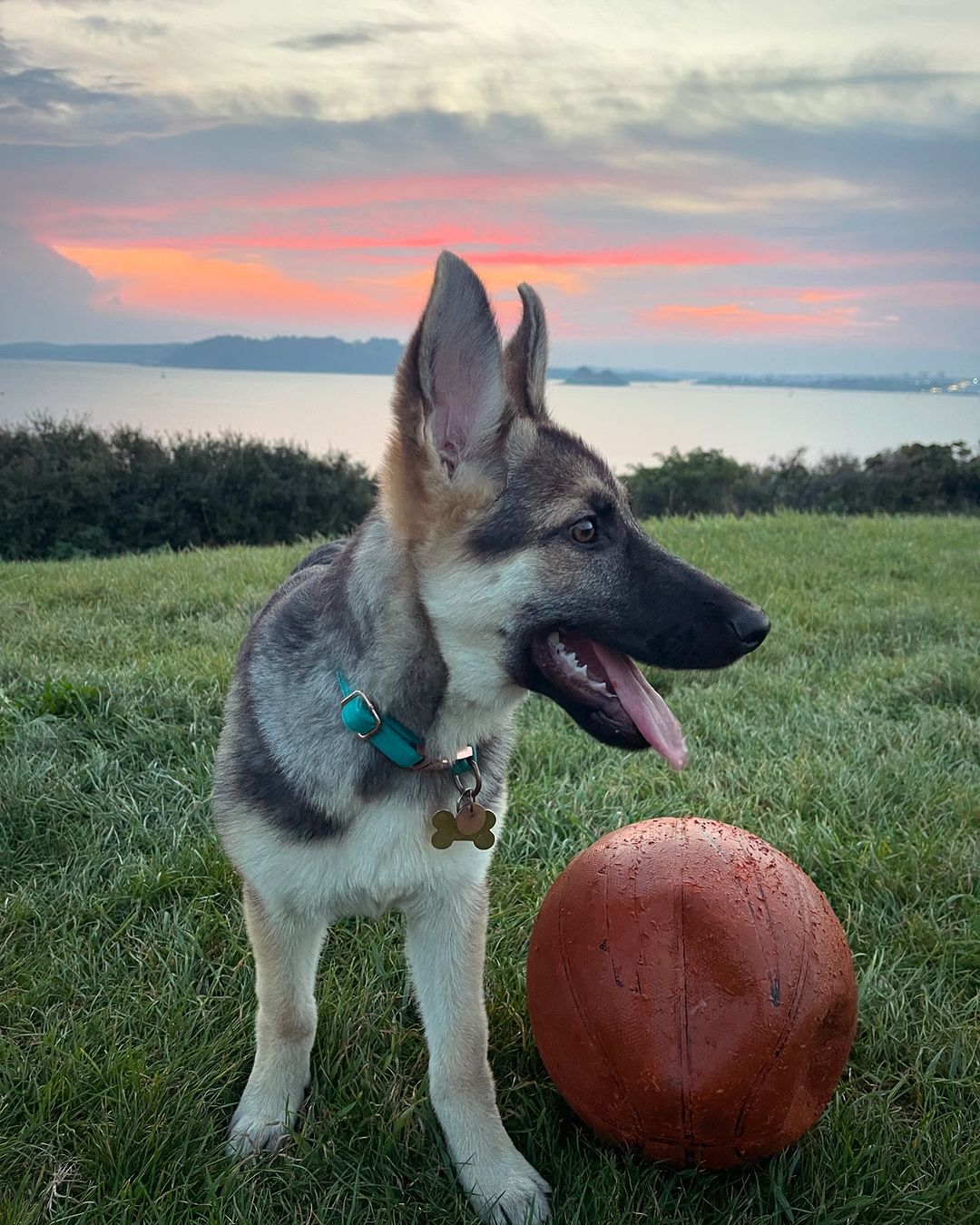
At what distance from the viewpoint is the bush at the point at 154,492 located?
1590 centimetres

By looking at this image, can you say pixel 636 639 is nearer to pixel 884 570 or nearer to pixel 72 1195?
pixel 72 1195

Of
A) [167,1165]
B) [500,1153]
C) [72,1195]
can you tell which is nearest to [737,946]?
[500,1153]

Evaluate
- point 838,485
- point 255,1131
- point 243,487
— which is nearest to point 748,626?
point 255,1131

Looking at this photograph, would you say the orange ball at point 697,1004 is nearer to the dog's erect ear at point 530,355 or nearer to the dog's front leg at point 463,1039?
the dog's front leg at point 463,1039

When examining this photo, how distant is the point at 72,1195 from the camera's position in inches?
101

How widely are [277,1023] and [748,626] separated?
176cm

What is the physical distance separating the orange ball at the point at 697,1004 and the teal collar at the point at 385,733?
608mm

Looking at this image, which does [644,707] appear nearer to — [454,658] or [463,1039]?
[454,658]

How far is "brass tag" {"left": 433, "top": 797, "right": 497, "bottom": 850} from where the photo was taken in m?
2.60

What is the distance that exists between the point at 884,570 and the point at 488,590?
7.56 metres

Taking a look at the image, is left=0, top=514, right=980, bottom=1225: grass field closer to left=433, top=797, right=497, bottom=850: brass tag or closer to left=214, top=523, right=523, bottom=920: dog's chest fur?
left=214, top=523, right=523, bottom=920: dog's chest fur

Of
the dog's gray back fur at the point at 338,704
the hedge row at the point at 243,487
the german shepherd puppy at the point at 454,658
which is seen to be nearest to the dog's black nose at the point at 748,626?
the german shepherd puppy at the point at 454,658

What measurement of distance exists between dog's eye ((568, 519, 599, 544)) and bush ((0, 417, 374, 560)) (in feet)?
44.1

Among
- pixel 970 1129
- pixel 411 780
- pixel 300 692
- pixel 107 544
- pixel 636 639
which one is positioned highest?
pixel 636 639
